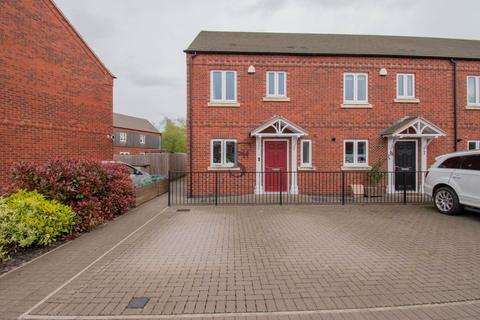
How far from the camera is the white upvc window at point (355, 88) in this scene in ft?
38.4

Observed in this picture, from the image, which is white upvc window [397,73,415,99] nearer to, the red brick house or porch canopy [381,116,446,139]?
the red brick house

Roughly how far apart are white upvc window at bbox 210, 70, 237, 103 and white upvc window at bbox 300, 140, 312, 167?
12.3 feet

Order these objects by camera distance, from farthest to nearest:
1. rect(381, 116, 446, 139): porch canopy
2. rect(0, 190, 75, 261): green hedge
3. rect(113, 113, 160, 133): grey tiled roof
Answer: rect(113, 113, 160, 133): grey tiled roof
rect(381, 116, 446, 139): porch canopy
rect(0, 190, 75, 261): green hedge

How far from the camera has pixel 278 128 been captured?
1080 cm

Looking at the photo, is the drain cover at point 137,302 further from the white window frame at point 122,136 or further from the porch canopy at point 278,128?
the white window frame at point 122,136

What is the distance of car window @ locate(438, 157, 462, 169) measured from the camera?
24.2 feet

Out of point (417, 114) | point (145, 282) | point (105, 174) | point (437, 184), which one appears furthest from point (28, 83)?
point (417, 114)

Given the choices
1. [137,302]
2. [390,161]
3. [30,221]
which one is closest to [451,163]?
[390,161]

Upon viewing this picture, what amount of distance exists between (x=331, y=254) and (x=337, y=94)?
8.94m

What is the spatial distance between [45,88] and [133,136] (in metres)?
34.9

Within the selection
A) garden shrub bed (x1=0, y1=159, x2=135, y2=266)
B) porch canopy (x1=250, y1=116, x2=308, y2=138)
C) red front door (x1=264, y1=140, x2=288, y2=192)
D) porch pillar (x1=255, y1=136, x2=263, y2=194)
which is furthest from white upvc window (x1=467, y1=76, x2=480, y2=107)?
garden shrub bed (x1=0, y1=159, x2=135, y2=266)

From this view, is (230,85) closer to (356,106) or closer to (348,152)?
(356,106)

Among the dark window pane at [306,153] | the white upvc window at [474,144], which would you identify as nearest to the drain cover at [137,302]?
the dark window pane at [306,153]

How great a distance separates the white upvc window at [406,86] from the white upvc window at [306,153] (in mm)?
4960
